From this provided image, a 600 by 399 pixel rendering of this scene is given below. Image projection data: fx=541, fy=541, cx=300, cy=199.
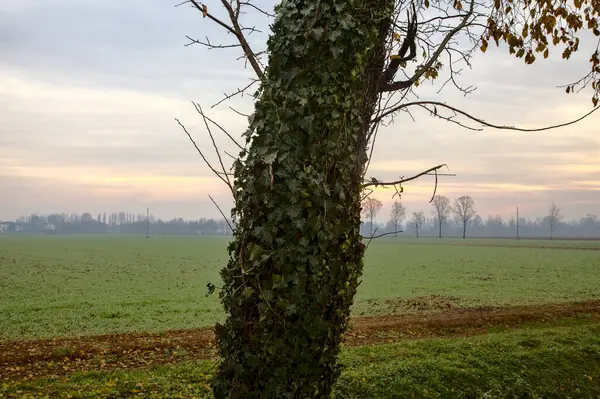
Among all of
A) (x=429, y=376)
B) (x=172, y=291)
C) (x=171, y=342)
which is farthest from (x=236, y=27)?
(x=172, y=291)

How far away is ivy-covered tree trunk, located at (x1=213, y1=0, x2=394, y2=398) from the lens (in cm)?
432

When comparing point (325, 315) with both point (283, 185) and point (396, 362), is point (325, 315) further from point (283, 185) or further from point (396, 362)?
point (396, 362)

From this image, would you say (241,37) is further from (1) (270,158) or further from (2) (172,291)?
(2) (172,291)

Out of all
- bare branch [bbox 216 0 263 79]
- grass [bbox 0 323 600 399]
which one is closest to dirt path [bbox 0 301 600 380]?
grass [bbox 0 323 600 399]

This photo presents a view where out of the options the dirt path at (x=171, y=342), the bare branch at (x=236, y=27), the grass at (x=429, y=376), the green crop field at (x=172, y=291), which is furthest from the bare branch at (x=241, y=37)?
the green crop field at (x=172, y=291)

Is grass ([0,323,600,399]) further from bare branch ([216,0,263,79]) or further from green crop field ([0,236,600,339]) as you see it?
green crop field ([0,236,600,339])

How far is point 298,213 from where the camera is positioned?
4.26 meters

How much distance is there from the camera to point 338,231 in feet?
14.7

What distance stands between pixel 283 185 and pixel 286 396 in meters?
1.74

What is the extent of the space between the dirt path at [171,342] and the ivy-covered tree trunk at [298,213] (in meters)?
6.67

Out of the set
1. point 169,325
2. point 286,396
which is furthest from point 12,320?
point 286,396

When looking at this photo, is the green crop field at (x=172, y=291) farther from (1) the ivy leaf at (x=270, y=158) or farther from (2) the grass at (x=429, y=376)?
(1) the ivy leaf at (x=270, y=158)

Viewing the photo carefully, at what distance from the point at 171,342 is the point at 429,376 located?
6570 millimetres

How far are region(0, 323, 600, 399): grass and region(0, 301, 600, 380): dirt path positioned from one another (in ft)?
4.79
